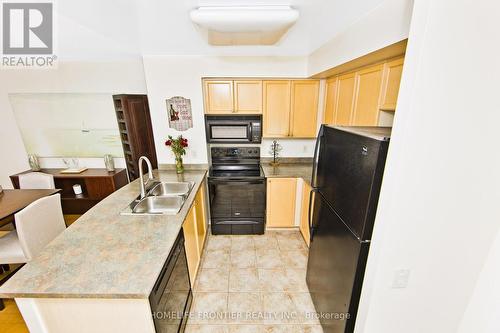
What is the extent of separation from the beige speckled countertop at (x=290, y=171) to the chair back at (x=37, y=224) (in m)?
2.36

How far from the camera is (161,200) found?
215 cm

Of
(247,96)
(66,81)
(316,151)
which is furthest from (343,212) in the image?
(66,81)

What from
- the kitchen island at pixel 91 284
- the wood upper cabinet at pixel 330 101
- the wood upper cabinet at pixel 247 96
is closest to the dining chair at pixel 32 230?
the kitchen island at pixel 91 284

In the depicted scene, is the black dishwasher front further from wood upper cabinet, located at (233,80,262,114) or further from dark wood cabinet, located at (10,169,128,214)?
dark wood cabinet, located at (10,169,128,214)

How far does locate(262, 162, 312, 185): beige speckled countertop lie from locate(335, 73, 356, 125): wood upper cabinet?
83cm

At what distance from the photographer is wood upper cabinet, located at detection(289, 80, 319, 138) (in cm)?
279

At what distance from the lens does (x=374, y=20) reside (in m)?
1.30

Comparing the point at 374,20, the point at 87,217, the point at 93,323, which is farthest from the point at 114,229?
the point at 374,20

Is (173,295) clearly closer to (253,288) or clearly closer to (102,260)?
(102,260)

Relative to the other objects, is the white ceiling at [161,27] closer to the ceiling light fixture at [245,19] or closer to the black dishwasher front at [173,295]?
the ceiling light fixture at [245,19]

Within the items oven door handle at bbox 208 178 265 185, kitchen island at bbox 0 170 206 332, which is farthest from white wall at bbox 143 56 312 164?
kitchen island at bbox 0 170 206 332

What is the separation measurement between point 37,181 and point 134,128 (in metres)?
1.44

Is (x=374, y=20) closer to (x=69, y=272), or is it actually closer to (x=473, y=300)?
(x=473, y=300)

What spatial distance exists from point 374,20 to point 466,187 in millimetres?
1145
